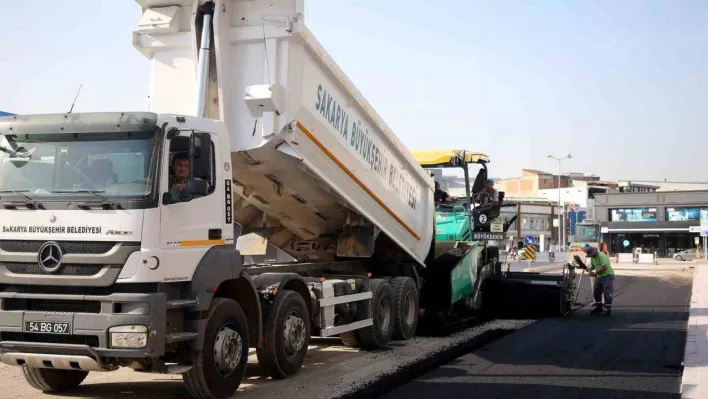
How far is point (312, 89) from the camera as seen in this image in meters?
8.23

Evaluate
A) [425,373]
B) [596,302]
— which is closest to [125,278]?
[425,373]

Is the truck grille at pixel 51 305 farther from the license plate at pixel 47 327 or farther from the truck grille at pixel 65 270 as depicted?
the truck grille at pixel 65 270

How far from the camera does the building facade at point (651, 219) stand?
223 ft

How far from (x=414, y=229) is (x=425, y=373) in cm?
338

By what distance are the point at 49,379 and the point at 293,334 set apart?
2433mm

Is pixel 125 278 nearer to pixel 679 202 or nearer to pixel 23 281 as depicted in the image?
pixel 23 281

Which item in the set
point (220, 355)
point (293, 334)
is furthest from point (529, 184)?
point (220, 355)

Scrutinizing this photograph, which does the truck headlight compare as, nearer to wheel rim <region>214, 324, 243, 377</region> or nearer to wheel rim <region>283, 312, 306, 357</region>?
wheel rim <region>214, 324, 243, 377</region>

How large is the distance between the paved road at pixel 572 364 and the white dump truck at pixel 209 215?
1.50 meters

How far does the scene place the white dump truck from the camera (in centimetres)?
602

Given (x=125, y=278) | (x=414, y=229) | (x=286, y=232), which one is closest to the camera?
(x=125, y=278)

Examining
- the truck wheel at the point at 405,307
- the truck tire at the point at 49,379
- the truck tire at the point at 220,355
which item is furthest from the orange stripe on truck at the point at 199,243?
the truck wheel at the point at 405,307

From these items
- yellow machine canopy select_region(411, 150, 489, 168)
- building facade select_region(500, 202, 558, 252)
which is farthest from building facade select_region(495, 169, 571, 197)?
yellow machine canopy select_region(411, 150, 489, 168)

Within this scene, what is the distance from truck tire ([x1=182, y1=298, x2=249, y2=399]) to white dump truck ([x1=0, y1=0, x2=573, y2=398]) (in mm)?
17
